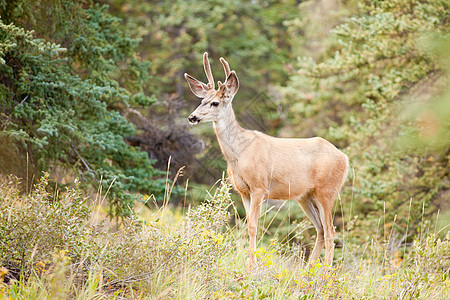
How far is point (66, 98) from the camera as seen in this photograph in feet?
23.2

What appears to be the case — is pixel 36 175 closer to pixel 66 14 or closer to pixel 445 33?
pixel 66 14

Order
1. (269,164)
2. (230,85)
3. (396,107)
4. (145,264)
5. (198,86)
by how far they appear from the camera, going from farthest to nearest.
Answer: (396,107), (198,86), (230,85), (269,164), (145,264)

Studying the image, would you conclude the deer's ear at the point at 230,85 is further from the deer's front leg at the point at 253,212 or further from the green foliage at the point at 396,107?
the green foliage at the point at 396,107

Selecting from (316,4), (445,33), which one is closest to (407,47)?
(445,33)

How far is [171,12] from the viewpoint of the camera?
68.8ft

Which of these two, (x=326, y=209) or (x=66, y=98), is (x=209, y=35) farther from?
(x=326, y=209)

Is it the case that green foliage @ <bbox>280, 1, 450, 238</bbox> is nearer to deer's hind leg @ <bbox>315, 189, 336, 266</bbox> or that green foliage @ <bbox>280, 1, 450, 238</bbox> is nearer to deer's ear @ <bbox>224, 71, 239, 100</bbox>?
deer's hind leg @ <bbox>315, 189, 336, 266</bbox>

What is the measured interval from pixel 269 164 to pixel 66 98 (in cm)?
277

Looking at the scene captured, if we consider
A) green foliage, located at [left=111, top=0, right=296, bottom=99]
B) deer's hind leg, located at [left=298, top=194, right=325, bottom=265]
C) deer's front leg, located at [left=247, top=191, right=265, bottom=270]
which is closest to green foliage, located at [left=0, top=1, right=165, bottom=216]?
deer's front leg, located at [left=247, top=191, right=265, bottom=270]

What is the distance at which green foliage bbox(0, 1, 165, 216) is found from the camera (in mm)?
6445

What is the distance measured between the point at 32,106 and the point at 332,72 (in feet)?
21.3

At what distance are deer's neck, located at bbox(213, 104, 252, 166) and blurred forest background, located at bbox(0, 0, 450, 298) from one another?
1.02 m

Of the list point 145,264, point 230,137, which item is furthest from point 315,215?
point 145,264

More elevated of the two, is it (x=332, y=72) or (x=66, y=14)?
(x=66, y=14)
